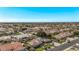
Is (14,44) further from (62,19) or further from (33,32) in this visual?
(62,19)
